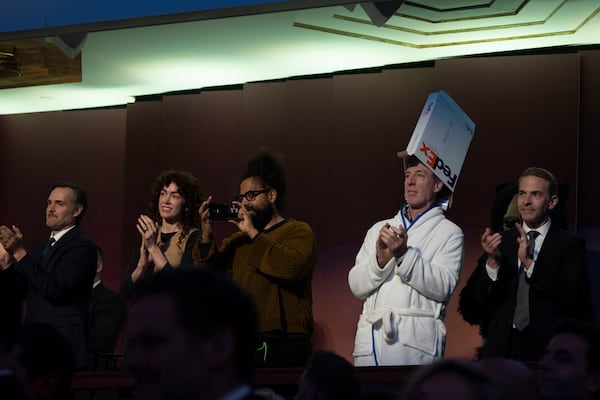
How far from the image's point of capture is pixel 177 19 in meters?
5.94

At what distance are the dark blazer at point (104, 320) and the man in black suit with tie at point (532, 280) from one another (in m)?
2.59

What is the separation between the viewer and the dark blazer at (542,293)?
5031mm

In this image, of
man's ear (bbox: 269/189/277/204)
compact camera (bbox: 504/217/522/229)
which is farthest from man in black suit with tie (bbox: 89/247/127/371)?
compact camera (bbox: 504/217/522/229)

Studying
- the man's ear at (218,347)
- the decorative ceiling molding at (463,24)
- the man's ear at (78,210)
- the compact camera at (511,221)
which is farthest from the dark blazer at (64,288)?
the man's ear at (218,347)

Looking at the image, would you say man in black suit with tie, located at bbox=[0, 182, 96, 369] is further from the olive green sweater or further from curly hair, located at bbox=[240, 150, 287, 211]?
curly hair, located at bbox=[240, 150, 287, 211]

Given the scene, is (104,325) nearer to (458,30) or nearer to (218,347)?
(458,30)

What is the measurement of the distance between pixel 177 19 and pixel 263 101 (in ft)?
6.42

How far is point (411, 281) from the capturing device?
493 cm

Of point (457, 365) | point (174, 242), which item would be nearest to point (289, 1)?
point (174, 242)

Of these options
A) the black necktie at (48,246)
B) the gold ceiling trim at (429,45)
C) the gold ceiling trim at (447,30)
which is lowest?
the black necktie at (48,246)

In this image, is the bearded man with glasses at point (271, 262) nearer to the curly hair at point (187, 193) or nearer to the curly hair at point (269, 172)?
the curly hair at point (269, 172)

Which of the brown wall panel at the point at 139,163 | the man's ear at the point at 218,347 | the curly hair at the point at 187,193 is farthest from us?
the brown wall panel at the point at 139,163

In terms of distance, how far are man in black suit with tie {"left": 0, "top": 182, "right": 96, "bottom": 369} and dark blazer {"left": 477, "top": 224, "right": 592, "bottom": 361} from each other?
194cm

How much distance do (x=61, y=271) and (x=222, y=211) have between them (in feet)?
2.74
